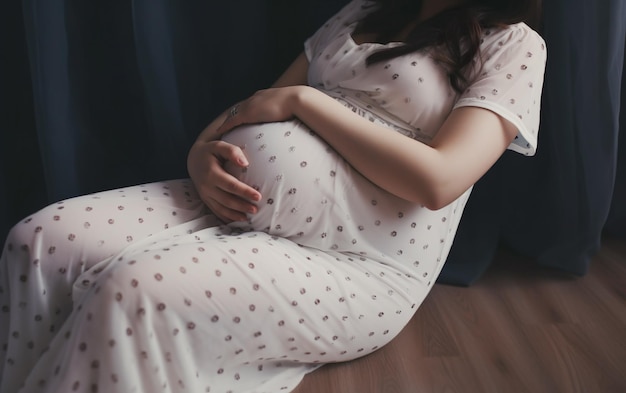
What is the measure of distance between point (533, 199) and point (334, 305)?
788 mm

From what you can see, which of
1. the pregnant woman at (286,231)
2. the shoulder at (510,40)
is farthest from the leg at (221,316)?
the shoulder at (510,40)

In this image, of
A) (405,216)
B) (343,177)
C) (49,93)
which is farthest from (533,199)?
(49,93)

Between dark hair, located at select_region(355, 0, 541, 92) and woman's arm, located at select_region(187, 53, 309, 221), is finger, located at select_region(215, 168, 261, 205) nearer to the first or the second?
woman's arm, located at select_region(187, 53, 309, 221)

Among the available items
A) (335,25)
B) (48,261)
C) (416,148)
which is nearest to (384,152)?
(416,148)

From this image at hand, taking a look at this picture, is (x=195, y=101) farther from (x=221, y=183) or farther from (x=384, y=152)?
(x=384, y=152)

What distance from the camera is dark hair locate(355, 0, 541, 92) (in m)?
1.17

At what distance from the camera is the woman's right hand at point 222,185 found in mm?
1086

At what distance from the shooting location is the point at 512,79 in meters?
1.11

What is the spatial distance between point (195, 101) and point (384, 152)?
26.6 inches

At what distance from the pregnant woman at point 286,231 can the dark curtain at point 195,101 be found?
12.4 inches

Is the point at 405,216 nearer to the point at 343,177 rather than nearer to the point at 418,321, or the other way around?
the point at 343,177

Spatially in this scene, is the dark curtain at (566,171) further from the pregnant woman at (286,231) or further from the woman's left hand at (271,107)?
the woman's left hand at (271,107)

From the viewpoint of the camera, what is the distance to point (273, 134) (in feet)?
3.67

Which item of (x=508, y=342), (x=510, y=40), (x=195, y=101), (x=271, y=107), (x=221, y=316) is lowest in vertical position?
(x=508, y=342)
